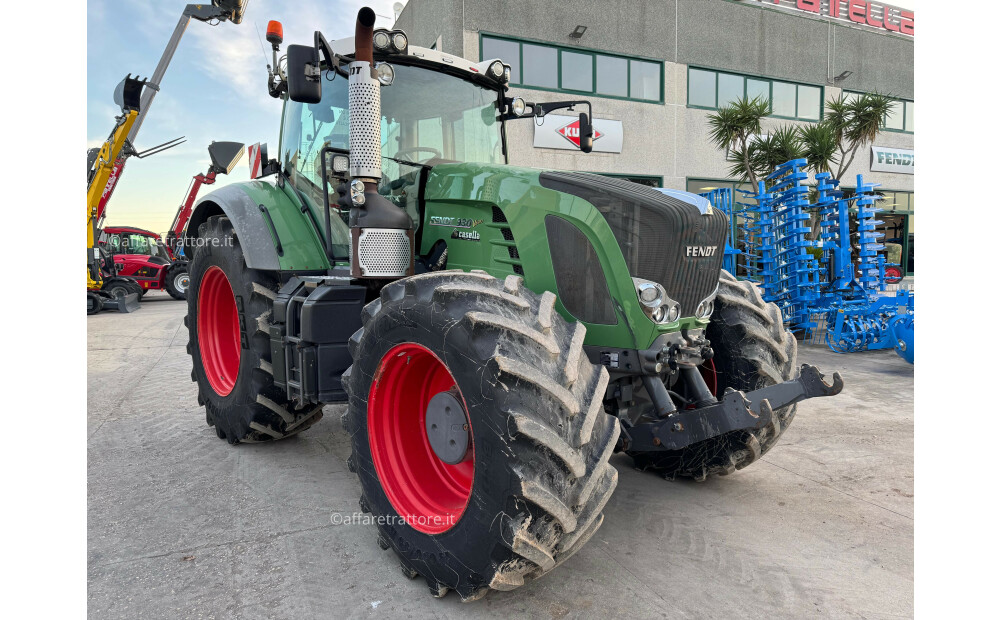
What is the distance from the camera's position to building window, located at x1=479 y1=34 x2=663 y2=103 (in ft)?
43.0

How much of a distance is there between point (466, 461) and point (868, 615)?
1.72 meters

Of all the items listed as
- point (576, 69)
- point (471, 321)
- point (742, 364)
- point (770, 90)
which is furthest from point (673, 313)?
point (770, 90)

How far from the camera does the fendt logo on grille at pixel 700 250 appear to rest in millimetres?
2842

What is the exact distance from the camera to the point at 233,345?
493 cm

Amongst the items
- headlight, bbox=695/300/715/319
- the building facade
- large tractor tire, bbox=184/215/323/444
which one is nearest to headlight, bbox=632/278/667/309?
headlight, bbox=695/300/715/319

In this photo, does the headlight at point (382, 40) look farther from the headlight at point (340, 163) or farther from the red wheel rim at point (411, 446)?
the red wheel rim at point (411, 446)

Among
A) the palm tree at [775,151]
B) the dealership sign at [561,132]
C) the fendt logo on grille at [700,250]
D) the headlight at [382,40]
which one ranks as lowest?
the fendt logo on grille at [700,250]

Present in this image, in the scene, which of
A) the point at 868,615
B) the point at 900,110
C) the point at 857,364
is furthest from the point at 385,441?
the point at 900,110

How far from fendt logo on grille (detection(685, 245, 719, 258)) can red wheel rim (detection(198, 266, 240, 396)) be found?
353 cm

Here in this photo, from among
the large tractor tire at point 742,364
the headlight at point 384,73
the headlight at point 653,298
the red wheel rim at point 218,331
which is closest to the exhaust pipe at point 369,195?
the headlight at point 384,73

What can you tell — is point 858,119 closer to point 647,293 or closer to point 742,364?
point 742,364

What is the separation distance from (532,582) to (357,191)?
1997 millimetres

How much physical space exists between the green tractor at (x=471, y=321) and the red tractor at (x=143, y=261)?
621 inches

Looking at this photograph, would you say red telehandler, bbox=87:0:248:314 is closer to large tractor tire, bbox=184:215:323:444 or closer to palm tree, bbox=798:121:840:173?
large tractor tire, bbox=184:215:323:444
